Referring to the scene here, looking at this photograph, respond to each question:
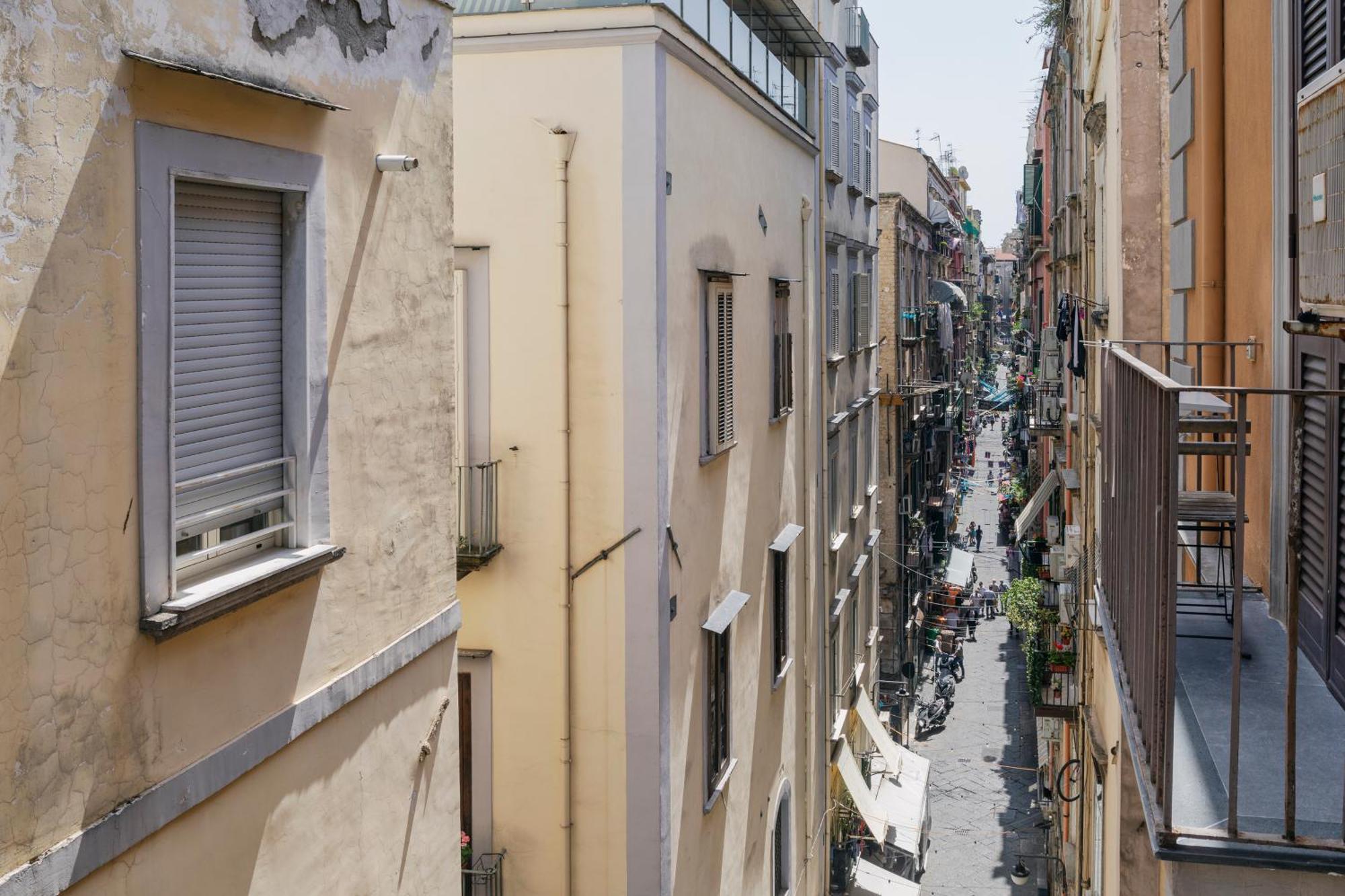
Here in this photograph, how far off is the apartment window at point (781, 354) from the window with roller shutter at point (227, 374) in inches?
374

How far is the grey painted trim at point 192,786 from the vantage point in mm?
3270

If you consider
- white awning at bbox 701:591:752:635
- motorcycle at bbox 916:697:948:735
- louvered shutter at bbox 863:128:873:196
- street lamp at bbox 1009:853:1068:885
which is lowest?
street lamp at bbox 1009:853:1068:885

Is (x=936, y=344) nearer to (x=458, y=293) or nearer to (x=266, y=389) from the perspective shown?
(x=458, y=293)

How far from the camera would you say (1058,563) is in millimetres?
22438

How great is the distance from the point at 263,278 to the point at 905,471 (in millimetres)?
30625

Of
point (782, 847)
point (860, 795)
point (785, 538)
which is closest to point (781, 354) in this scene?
point (785, 538)

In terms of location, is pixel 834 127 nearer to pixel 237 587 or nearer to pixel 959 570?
pixel 237 587

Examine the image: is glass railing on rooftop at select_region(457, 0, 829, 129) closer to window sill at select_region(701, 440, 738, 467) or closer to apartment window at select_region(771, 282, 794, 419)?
apartment window at select_region(771, 282, 794, 419)

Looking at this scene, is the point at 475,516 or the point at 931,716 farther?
the point at 931,716

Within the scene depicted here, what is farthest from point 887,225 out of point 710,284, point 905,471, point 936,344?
point 710,284

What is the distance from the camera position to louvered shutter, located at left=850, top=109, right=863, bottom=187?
20.9 meters

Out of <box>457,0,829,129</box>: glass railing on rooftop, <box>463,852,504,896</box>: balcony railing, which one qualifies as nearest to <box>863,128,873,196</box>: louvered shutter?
<box>457,0,829,129</box>: glass railing on rooftop

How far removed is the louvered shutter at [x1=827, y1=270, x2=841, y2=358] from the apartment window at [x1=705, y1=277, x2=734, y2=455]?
263 inches

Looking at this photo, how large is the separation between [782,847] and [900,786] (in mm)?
6919
